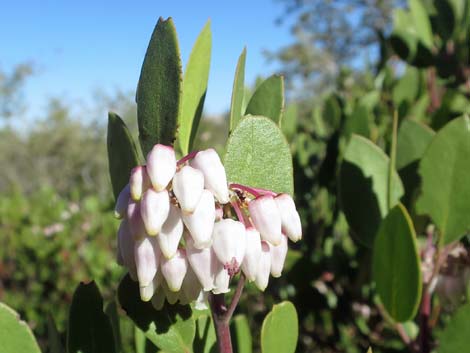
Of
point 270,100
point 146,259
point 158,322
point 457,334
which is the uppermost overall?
point 270,100

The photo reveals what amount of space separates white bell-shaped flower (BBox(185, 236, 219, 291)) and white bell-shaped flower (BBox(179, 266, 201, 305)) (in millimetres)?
23

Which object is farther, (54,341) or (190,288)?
(54,341)

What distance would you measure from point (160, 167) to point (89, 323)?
277 millimetres

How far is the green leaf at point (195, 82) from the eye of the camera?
0.73m

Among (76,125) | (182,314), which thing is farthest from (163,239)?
(76,125)

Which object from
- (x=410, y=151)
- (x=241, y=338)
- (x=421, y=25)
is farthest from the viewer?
(x=421, y=25)

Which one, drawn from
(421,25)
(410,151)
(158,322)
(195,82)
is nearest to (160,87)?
(195,82)

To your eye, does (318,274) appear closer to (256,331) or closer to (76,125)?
(256,331)

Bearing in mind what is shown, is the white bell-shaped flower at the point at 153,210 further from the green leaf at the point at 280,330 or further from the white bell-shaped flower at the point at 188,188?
the green leaf at the point at 280,330

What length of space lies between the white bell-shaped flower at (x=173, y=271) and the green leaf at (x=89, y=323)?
0.51 ft

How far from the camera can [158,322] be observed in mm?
750

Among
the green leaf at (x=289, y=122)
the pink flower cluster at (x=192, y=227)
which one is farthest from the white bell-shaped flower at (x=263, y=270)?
the green leaf at (x=289, y=122)

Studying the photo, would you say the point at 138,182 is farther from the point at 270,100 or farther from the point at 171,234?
the point at 270,100

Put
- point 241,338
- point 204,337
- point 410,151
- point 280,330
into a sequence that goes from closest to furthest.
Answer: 1. point 280,330
2. point 204,337
3. point 241,338
4. point 410,151
